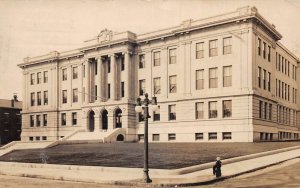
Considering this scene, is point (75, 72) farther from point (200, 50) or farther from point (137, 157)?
point (137, 157)

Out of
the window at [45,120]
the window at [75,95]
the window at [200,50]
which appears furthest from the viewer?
the window at [45,120]

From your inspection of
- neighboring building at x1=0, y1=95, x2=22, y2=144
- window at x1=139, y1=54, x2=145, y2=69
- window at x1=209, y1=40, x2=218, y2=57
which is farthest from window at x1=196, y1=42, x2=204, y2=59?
neighboring building at x1=0, y1=95, x2=22, y2=144

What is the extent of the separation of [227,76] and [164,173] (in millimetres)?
25772

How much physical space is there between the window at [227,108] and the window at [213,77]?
92.6 inches

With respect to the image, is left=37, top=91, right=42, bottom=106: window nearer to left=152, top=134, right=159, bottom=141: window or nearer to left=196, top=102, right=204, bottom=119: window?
left=152, top=134, right=159, bottom=141: window

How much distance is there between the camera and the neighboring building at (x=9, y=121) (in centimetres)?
7994

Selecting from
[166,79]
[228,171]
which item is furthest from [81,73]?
[228,171]

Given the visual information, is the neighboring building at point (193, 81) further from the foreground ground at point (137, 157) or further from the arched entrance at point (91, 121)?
the foreground ground at point (137, 157)

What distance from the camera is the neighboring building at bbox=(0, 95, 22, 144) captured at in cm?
7994

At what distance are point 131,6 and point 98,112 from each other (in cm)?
3041

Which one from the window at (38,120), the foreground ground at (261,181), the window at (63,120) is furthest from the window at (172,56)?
the foreground ground at (261,181)

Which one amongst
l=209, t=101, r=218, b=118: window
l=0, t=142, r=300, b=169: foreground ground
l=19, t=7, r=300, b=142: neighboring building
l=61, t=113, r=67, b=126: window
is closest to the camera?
l=0, t=142, r=300, b=169: foreground ground

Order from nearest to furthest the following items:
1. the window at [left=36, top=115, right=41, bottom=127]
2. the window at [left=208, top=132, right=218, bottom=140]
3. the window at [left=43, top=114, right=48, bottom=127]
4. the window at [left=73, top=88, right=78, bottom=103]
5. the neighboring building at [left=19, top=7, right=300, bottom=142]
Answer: the neighboring building at [left=19, top=7, right=300, bottom=142]
the window at [left=208, top=132, right=218, bottom=140]
the window at [left=73, top=88, right=78, bottom=103]
the window at [left=43, top=114, right=48, bottom=127]
the window at [left=36, top=115, right=41, bottom=127]

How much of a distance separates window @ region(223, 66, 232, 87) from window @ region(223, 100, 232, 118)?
1863 millimetres
